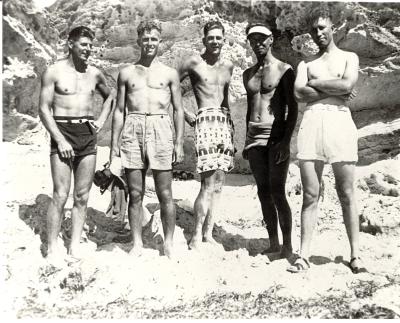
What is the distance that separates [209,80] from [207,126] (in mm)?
415

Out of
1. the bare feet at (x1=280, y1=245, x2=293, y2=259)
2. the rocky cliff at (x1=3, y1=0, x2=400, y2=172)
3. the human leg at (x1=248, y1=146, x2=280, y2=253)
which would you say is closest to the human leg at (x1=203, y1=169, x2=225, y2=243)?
the human leg at (x1=248, y1=146, x2=280, y2=253)

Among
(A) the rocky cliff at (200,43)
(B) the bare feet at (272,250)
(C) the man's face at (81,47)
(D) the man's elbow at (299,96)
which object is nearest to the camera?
(D) the man's elbow at (299,96)

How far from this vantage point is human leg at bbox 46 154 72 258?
13.9 feet

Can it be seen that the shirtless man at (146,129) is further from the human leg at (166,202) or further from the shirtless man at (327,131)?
the shirtless man at (327,131)

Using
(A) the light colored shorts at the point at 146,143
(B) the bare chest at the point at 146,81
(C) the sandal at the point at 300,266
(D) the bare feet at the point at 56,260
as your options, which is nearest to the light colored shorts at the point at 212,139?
(A) the light colored shorts at the point at 146,143

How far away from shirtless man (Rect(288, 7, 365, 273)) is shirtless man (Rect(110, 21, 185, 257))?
110 centimetres

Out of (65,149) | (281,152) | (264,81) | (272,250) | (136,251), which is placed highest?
(264,81)

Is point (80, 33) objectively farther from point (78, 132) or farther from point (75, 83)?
point (78, 132)

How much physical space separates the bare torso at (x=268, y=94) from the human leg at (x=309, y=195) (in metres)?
0.55

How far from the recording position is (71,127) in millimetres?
4309

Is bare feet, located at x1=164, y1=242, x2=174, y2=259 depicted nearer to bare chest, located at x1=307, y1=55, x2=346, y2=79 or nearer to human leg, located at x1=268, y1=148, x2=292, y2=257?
human leg, located at x1=268, y1=148, x2=292, y2=257

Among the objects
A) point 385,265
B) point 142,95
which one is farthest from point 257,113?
point 385,265

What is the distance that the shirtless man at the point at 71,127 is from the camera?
422cm

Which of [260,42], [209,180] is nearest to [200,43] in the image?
[260,42]
